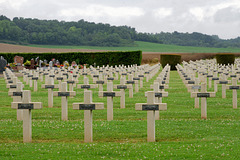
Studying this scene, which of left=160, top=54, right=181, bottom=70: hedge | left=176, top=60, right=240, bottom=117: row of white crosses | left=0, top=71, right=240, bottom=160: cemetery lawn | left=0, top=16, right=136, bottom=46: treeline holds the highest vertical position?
left=0, top=16, right=136, bottom=46: treeline

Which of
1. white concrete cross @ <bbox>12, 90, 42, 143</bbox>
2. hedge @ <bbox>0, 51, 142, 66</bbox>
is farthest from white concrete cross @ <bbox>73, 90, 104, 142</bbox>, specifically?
hedge @ <bbox>0, 51, 142, 66</bbox>

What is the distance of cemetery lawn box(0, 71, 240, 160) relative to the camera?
705 centimetres

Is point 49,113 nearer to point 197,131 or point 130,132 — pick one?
point 130,132

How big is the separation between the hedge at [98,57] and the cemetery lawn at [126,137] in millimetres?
30729

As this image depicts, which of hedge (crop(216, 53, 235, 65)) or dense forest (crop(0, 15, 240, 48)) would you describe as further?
dense forest (crop(0, 15, 240, 48))

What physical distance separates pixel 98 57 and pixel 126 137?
35583mm

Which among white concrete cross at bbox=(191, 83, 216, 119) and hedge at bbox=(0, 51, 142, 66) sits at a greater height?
hedge at bbox=(0, 51, 142, 66)

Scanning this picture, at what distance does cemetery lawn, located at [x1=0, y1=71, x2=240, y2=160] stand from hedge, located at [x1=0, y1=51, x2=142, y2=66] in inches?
1210

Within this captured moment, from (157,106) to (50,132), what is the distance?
255cm

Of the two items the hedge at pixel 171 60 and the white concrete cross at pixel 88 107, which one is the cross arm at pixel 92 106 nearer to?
the white concrete cross at pixel 88 107

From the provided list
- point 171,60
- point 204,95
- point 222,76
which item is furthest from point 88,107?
point 171,60

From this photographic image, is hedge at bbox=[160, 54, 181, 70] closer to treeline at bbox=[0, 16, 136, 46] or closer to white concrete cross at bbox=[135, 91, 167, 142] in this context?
white concrete cross at bbox=[135, 91, 167, 142]

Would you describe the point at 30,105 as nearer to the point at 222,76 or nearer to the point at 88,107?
the point at 88,107

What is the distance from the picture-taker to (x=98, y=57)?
44031mm
